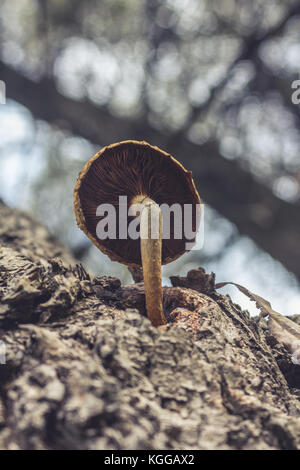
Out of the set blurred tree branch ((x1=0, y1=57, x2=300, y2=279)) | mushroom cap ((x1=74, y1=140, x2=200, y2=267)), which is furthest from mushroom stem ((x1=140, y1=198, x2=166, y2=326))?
blurred tree branch ((x1=0, y1=57, x2=300, y2=279))

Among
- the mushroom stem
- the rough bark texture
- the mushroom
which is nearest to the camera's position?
the rough bark texture

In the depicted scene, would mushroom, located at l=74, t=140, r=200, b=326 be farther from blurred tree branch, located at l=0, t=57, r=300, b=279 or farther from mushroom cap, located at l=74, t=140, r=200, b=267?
blurred tree branch, located at l=0, t=57, r=300, b=279

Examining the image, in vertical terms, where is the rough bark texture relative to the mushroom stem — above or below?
below

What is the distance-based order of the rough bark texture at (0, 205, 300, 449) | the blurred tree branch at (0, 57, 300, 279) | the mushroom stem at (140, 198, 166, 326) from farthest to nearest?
the blurred tree branch at (0, 57, 300, 279) < the mushroom stem at (140, 198, 166, 326) < the rough bark texture at (0, 205, 300, 449)

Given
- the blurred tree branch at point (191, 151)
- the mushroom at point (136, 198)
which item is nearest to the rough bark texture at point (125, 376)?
the mushroom at point (136, 198)

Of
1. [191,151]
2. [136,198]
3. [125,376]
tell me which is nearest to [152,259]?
[136,198]

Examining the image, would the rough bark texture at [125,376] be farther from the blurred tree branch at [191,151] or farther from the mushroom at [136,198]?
the blurred tree branch at [191,151]

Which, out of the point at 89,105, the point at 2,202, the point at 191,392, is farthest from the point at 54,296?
the point at 89,105

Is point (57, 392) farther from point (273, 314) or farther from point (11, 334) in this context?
point (273, 314)
